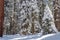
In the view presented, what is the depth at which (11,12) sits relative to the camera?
4.13 metres

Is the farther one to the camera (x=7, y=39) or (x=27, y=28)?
(x=27, y=28)

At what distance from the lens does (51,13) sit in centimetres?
416

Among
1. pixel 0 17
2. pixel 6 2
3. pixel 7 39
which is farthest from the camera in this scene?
pixel 6 2

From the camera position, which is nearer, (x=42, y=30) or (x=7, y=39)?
(x=7, y=39)

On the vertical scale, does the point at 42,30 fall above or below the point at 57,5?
below

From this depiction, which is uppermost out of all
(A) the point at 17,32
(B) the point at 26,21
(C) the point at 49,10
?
(C) the point at 49,10

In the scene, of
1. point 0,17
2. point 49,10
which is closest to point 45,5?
point 49,10

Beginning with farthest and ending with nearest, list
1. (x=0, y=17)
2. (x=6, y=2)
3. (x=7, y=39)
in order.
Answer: (x=6, y=2) → (x=0, y=17) → (x=7, y=39)

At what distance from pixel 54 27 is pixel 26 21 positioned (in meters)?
0.79

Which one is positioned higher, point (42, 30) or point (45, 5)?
point (45, 5)

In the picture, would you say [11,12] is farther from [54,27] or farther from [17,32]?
[54,27]

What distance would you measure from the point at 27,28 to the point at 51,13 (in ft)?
2.55

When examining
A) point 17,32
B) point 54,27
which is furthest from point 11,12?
point 54,27

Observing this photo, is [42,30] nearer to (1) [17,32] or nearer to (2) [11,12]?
(1) [17,32]
